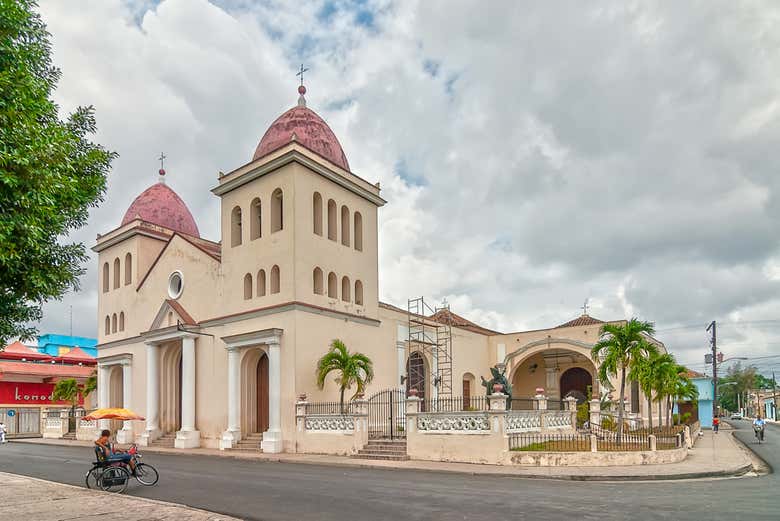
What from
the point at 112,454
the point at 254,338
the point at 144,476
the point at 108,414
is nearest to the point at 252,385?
the point at 254,338

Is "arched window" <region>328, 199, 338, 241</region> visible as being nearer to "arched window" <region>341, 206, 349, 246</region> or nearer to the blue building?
"arched window" <region>341, 206, 349, 246</region>

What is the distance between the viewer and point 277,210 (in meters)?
27.5

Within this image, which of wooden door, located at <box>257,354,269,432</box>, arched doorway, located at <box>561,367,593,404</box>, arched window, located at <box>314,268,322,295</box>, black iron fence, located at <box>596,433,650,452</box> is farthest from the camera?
arched doorway, located at <box>561,367,593,404</box>

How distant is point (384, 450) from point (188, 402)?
10.6 meters

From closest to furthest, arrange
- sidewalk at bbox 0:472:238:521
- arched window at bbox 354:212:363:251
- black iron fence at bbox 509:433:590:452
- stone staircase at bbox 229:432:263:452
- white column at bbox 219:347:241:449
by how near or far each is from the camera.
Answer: sidewalk at bbox 0:472:238:521
black iron fence at bbox 509:433:590:452
stone staircase at bbox 229:432:263:452
white column at bbox 219:347:241:449
arched window at bbox 354:212:363:251

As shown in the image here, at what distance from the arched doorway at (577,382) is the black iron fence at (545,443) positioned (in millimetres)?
18053

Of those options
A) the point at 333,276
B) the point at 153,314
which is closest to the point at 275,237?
the point at 333,276

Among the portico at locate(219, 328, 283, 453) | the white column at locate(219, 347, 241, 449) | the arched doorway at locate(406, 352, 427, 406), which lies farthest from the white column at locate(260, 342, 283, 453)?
the arched doorway at locate(406, 352, 427, 406)

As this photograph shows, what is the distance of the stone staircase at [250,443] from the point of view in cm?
2549

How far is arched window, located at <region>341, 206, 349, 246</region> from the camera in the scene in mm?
29078

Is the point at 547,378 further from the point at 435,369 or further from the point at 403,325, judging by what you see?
the point at 403,325

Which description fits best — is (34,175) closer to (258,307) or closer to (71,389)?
(258,307)

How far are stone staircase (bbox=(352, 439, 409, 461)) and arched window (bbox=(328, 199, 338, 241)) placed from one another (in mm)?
9098

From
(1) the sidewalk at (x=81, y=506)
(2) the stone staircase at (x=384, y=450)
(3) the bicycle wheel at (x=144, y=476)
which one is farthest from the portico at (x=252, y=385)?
(1) the sidewalk at (x=81, y=506)
